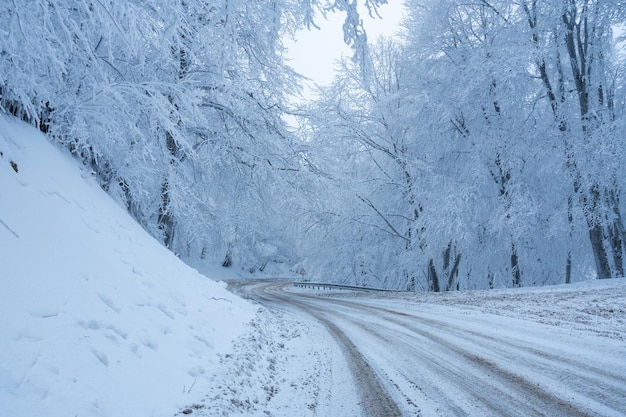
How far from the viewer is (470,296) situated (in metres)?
12.1

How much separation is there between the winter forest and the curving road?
380 centimetres

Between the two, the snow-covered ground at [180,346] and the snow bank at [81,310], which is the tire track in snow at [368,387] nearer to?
the snow-covered ground at [180,346]

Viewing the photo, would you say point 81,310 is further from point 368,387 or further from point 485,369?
point 485,369

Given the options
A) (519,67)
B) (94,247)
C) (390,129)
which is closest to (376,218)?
(390,129)

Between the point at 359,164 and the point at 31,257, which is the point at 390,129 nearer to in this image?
the point at 359,164

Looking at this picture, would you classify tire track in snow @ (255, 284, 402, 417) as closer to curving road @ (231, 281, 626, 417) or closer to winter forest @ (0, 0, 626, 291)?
curving road @ (231, 281, 626, 417)

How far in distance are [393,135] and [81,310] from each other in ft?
52.8

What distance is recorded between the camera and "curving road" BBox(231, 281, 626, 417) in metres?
3.73

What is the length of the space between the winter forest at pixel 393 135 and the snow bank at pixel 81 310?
124 cm

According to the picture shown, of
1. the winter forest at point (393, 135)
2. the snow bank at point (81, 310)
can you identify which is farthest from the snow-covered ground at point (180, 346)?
the winter forest at point (393, 135)

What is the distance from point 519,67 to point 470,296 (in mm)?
8029

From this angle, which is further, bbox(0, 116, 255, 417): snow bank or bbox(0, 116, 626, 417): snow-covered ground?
bbox(0, 116, 626, 417): snow-covered ground

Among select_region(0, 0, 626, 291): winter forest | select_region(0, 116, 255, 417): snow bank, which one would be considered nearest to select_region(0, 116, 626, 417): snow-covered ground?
select_region(0, 116, 255, 417): snow bank

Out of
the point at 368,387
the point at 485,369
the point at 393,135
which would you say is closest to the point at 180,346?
the point at 368,387
